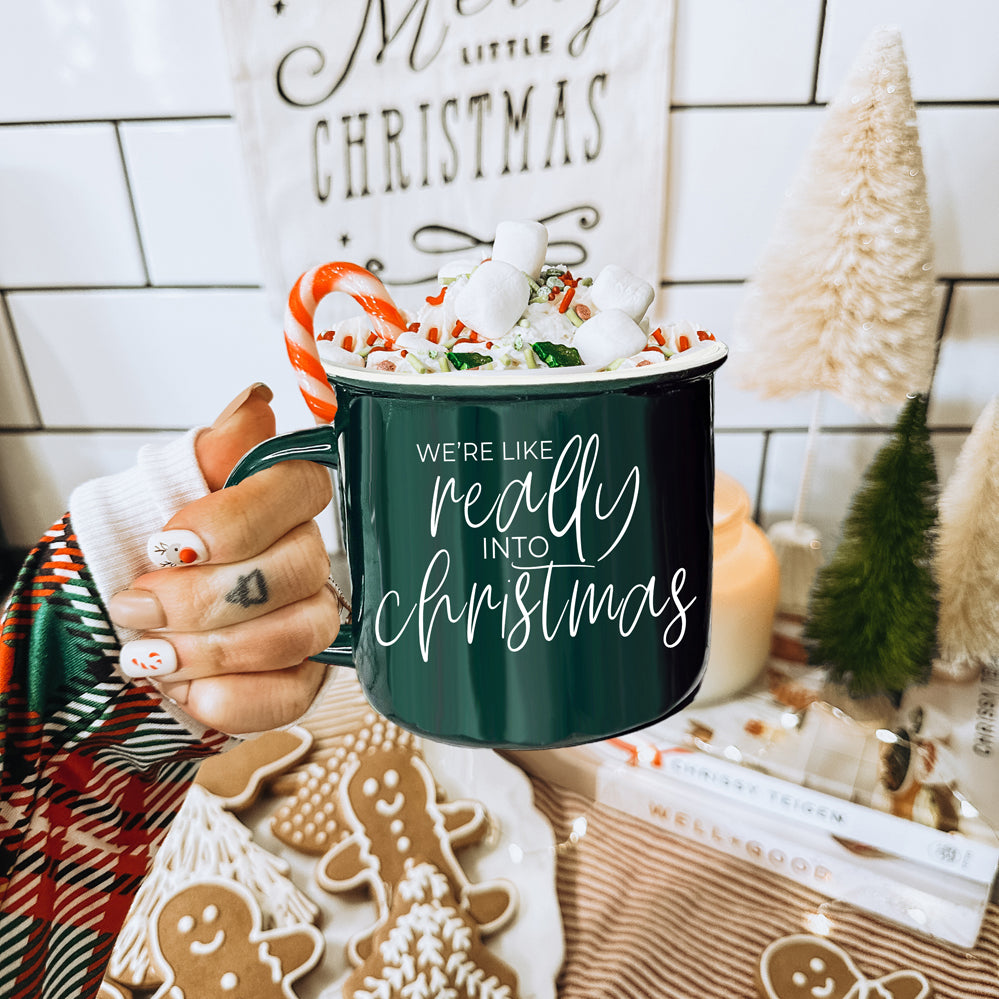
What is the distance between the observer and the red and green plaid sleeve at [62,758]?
0.48m

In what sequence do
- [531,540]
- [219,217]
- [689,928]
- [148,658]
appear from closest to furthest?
[531,540] → [148,658] → [689,928] → [219,217]

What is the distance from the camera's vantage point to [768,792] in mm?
634

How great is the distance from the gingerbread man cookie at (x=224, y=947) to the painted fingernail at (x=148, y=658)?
21cm

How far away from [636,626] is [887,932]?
404mm

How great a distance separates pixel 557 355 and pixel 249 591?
0.24 metres

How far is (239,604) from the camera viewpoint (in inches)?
18.3

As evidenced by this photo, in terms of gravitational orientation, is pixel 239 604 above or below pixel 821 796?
above

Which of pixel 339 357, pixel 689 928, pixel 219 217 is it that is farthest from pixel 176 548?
pixel 219 217

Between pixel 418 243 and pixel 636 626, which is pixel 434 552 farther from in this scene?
pixel 418 243

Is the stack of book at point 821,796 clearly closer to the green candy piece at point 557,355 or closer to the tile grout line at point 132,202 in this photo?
the green candy piece at point 557,355

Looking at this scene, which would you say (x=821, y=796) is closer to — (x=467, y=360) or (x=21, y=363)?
(x=467, y=360)

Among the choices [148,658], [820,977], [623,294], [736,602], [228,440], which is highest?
[623,294]

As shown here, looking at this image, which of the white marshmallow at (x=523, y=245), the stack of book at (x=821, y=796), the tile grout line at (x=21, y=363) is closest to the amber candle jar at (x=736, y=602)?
the stack of book at (x=821, y=796)

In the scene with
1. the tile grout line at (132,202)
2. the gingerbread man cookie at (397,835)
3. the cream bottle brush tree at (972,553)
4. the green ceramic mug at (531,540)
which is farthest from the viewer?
the tile grout line at (132,202)
